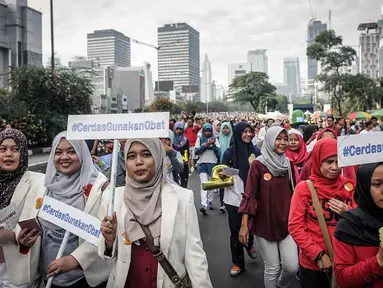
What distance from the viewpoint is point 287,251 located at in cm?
357

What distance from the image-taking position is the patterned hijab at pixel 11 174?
270 centimetres

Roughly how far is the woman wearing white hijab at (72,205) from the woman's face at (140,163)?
0.34 metres

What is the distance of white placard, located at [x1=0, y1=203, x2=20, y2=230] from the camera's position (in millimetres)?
2545

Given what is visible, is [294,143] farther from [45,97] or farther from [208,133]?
[45,97]

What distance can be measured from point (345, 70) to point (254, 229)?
31210 millimetres

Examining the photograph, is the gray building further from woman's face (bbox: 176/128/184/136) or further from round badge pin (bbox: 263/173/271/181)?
round badge pin (bbox: 263/173/271/181)

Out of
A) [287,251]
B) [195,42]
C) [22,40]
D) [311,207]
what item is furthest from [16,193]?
[195,42]

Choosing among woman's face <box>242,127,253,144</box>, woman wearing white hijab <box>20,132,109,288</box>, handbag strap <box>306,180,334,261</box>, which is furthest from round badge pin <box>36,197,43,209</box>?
woman's face <box>242,127,253,144</box>

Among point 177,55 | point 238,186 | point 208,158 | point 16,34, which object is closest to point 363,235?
point 238,186

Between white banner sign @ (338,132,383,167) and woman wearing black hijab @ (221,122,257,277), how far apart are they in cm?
268

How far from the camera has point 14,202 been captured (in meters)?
2.67

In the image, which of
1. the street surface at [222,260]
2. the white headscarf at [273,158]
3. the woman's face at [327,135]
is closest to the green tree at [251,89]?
the street surface at [222,260]

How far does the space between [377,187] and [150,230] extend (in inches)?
50.3

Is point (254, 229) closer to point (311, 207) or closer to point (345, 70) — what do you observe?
point (311, 207)
